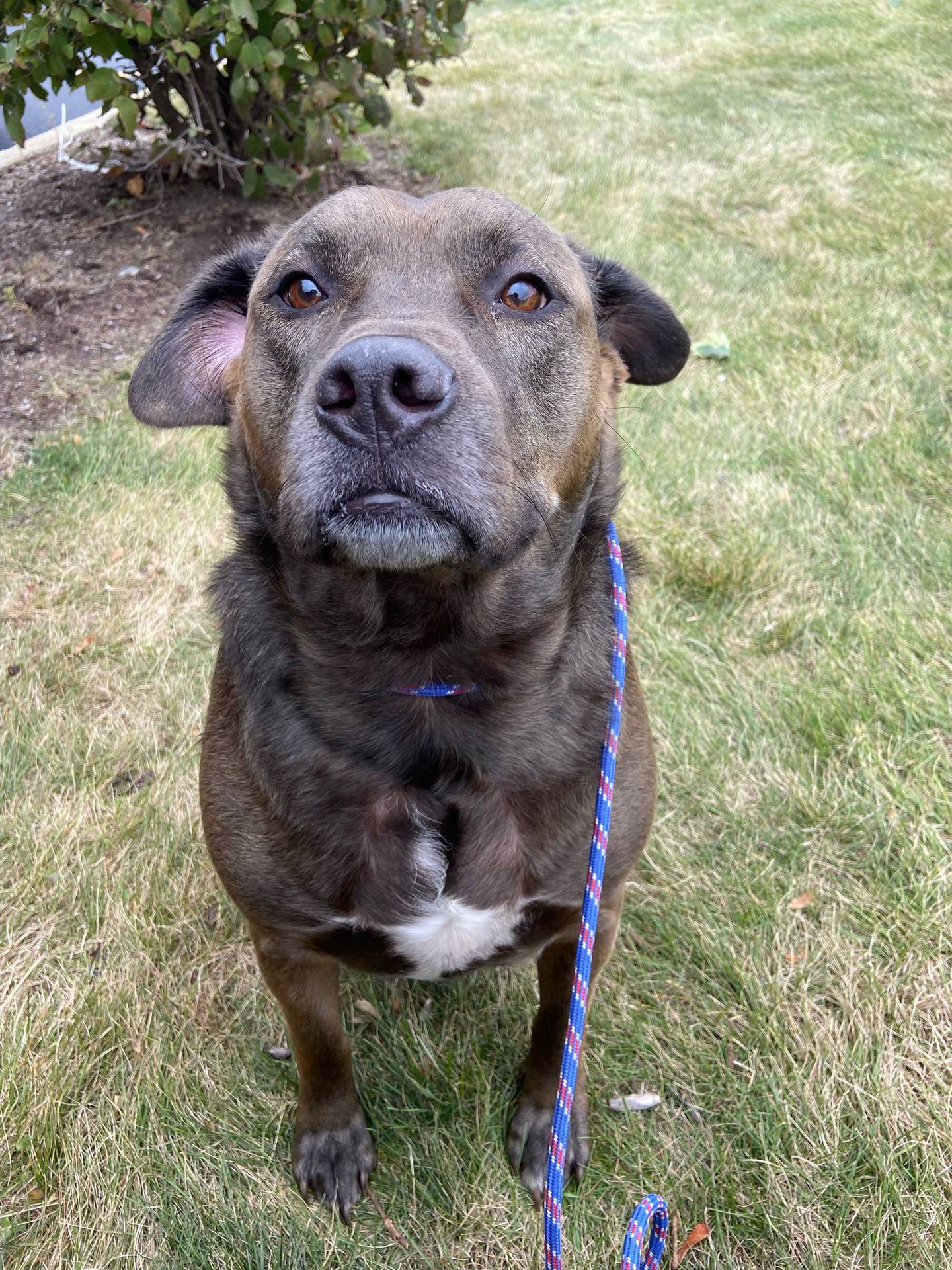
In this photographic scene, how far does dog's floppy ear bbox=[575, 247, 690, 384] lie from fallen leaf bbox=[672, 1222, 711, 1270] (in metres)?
1.90

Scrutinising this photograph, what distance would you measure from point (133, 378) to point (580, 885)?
58.0 inches

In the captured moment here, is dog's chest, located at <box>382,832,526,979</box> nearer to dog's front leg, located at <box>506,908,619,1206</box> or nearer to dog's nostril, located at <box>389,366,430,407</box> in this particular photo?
dog's front leg, located at <box>506,908,619,1206</box>

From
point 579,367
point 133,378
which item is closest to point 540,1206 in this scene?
point 579,367

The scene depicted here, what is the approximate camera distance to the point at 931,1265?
6.33 feet

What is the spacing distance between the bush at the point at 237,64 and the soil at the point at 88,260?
27cm

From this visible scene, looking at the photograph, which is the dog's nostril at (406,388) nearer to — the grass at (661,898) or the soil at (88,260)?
the grass at (661,898)

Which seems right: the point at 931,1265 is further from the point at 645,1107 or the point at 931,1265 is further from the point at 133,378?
the point at 133,378

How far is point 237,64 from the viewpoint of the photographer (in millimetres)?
4859

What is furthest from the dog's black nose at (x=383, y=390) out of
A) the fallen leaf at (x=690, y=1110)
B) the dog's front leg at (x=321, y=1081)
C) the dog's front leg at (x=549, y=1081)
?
the fallen leaf at (x=690, y=1110)

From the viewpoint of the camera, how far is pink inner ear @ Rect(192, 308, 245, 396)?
2186mm

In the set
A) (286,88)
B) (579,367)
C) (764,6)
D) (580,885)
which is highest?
(579,367)

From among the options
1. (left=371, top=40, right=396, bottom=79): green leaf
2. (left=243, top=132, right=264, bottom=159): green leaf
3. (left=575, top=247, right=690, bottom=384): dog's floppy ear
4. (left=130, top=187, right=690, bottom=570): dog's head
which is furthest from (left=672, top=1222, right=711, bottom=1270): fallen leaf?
(left=243, top=132, right=264, bottom=159): green leaf

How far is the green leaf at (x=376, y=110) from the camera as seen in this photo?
17.8 feet

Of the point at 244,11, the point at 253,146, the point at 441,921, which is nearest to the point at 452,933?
the point at 441,921
